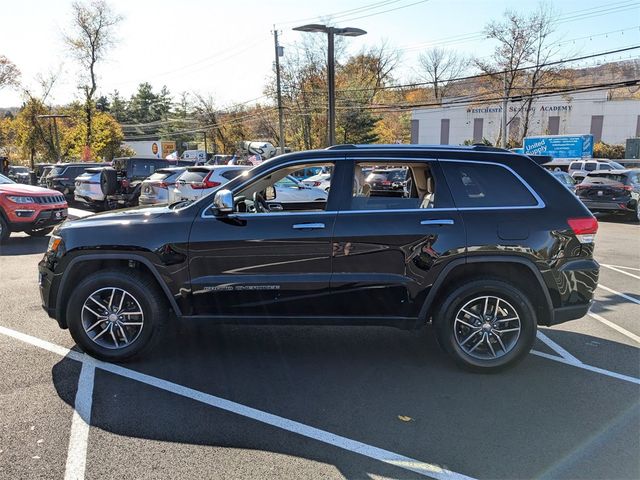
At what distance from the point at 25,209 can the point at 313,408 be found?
9.42 m

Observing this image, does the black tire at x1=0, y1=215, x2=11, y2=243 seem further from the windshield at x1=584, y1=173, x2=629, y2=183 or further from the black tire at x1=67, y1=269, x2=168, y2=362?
the windshield at x1=584, y1=173, x2=629, y2=183

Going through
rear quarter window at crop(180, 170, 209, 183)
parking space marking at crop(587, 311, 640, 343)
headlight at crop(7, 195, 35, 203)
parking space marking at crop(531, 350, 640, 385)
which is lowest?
parking space marking at crop(587, 311, 640, 343)

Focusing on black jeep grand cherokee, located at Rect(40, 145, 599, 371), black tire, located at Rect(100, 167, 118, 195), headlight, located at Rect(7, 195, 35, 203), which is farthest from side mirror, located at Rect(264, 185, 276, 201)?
black tire, located at Rect(100, 167, 118, 195)

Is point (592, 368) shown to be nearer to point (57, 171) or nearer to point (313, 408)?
point (313, 408)

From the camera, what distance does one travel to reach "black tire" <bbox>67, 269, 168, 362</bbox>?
4.35 meters

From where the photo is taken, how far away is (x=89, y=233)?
171 inches

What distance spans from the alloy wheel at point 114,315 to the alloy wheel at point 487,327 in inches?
108

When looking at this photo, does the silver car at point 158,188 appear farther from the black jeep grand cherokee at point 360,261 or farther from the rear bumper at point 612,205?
the rear bumper at point 612,205

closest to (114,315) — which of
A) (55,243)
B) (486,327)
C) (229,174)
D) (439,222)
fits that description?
(55,243)

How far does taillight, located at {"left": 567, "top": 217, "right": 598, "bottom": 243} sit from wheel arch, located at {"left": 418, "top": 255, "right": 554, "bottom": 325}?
47 cm

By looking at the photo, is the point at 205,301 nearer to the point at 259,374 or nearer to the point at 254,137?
the point at 259,374

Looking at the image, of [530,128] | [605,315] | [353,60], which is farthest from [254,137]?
[605,315]

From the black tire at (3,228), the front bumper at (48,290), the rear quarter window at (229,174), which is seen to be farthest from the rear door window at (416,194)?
the black tire at (3,228)

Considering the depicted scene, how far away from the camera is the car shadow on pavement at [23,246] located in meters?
9.96
